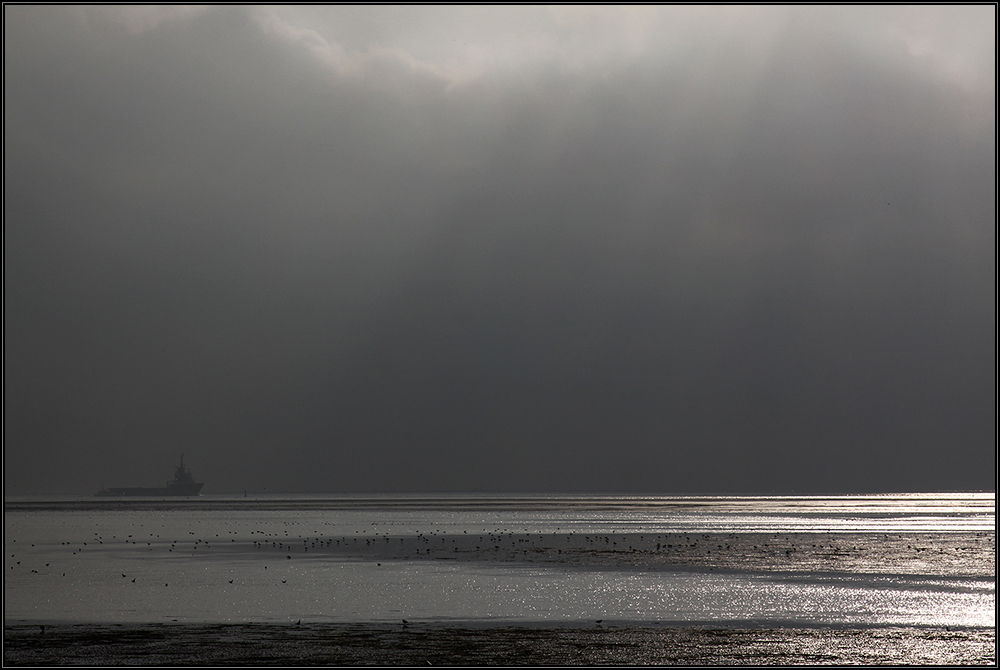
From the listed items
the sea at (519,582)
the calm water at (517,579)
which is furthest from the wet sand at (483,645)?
the calm water at (517,579)

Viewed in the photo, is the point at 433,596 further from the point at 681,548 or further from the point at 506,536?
the point at 506,536

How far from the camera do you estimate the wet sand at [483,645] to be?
25.2 m

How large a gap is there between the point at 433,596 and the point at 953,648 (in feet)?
66.3

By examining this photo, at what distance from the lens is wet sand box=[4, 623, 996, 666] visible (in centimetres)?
2523

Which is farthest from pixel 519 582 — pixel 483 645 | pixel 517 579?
pixel 483 645

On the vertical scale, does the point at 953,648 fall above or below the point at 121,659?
below

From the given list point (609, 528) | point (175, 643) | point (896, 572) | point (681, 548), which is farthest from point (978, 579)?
point (609, 528)

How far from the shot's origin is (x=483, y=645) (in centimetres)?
2734

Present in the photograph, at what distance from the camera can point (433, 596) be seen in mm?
39312

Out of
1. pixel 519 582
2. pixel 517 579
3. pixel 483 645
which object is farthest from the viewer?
pixel 517 579

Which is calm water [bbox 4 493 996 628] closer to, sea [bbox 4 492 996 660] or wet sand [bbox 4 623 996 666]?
sea [bbox 4 492 996 660]

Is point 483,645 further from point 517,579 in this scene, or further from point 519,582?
point 517,579

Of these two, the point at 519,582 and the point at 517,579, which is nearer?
the point at 519,582

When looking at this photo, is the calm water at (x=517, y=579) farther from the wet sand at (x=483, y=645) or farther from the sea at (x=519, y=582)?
the wet sand at (x=483, y=645)
